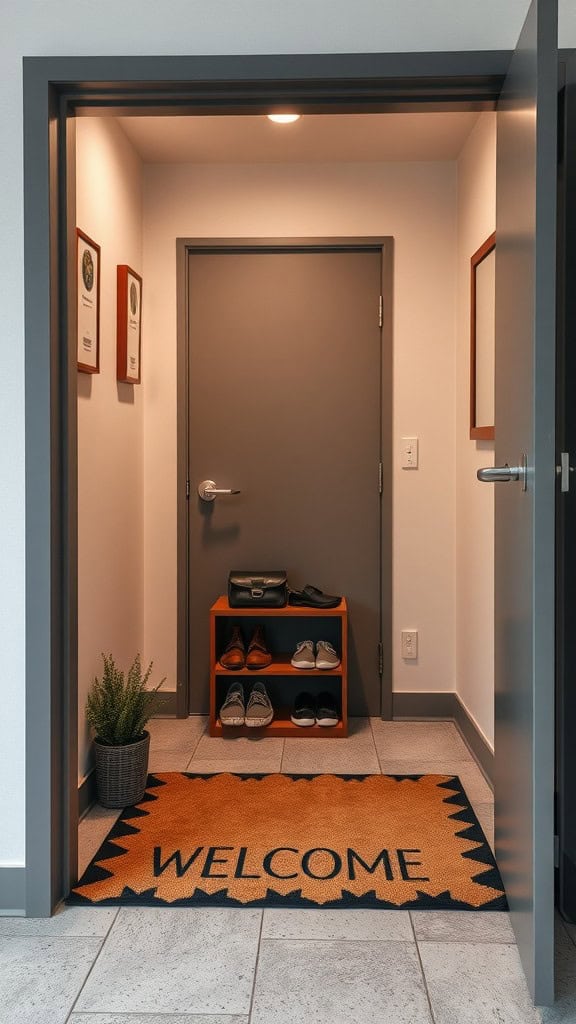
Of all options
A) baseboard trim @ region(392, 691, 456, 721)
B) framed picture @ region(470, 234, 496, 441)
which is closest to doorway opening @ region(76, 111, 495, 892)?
baseboard trim @ region(392, 691, 456, 721)

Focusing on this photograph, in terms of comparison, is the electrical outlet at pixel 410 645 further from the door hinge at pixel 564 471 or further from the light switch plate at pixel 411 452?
the door hinge at pixel 564 471

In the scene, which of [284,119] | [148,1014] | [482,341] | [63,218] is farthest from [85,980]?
[284,119]

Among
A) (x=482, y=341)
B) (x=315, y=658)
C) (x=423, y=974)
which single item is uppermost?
(x=482, y=341)

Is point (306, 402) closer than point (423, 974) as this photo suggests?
No

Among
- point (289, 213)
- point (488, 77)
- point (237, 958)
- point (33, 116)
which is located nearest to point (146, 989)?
point (237, 958)

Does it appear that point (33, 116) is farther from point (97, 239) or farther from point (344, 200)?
point (344, 200)

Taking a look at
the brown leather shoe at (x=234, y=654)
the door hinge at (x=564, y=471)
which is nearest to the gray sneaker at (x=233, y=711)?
the brown leather shoe at (x=234, y=654)

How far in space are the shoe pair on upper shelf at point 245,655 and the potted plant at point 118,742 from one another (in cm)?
73

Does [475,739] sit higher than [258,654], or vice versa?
[258,654]

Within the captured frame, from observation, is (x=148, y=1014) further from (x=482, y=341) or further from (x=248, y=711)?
(x=482, y=341)

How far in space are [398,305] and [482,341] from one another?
694 millimetres

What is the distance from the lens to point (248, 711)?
3.58m

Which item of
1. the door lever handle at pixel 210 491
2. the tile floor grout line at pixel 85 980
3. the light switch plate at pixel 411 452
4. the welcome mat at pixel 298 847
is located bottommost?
the tile floor grout line at pixel 85 980

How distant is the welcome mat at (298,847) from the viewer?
2.23 metres
